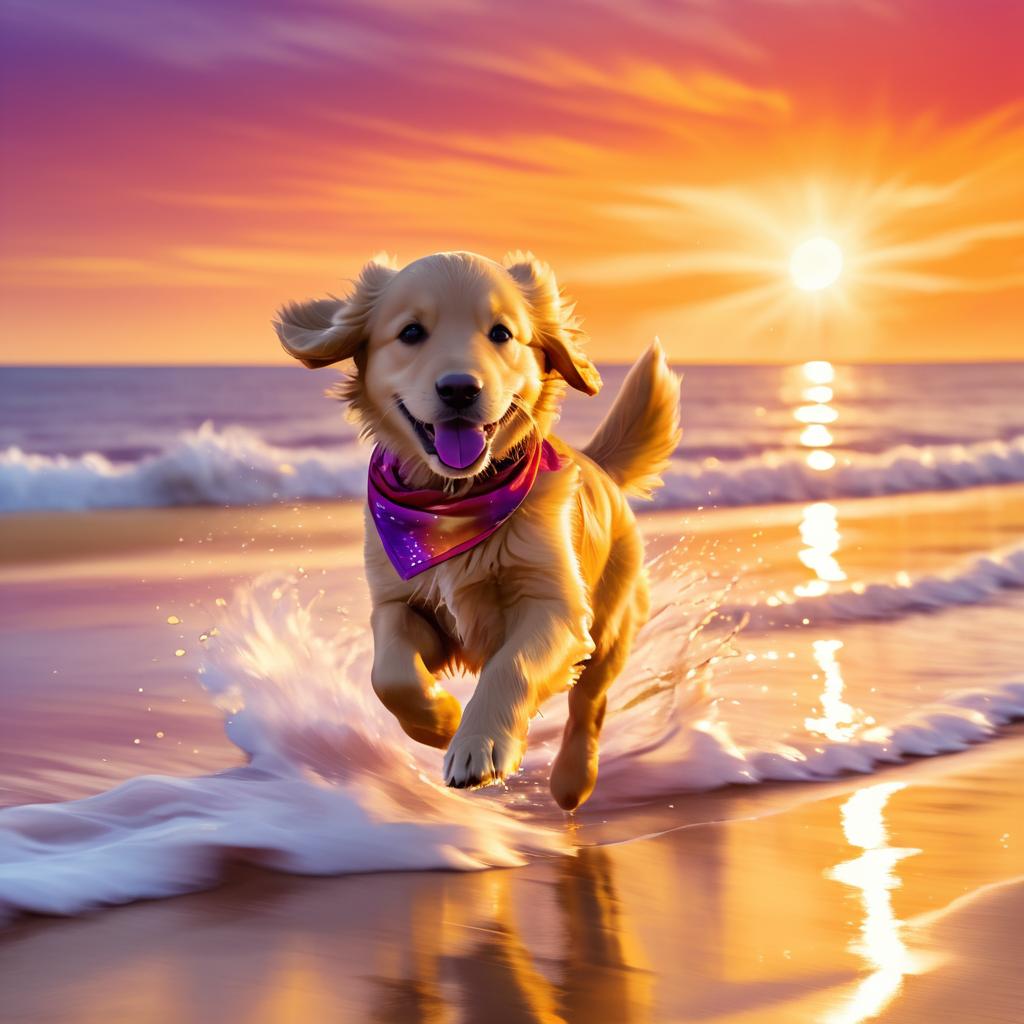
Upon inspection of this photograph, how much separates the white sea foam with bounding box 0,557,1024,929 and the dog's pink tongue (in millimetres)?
1186

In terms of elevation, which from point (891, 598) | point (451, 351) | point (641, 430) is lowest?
point (451, 351)

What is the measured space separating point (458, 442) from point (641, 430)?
131cm

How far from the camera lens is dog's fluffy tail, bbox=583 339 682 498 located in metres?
4.30

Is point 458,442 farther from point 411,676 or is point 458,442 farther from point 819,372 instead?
point 819,372

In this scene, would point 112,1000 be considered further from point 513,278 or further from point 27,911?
point 513,278

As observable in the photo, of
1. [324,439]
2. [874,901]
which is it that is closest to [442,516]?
[874,901]

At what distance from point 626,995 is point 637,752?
78.8 inches

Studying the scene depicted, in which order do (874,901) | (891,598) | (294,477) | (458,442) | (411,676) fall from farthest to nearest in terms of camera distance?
1. (294,477)
2. (891,598)
3. (874,901)
4. (411,676)
5. (458,442)

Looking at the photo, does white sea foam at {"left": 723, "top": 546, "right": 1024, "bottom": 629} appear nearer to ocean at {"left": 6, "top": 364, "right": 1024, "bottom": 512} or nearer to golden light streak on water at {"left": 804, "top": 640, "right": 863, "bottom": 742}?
golden light streak on water at {"left": 804, "top": 640, "right": 863, "bottom": 742}

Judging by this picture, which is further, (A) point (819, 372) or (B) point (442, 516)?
(A) point (819, 372)

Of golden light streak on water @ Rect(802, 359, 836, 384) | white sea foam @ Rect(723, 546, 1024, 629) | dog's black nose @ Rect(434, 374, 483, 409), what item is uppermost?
golden light streak on water @ Rect(802, 359, 836, 384)

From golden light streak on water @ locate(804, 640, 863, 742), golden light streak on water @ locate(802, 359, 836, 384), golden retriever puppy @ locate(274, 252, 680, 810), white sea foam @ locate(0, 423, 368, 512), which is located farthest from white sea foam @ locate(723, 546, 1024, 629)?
golden light streak on water @ locate(802, 359, 836, 384)

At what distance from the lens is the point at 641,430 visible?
431cm

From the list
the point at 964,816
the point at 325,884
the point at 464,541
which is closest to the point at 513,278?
the point at 464,541
